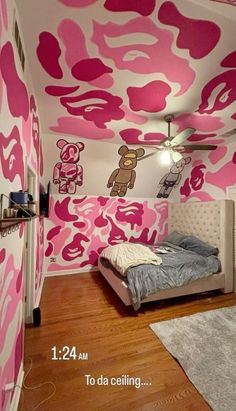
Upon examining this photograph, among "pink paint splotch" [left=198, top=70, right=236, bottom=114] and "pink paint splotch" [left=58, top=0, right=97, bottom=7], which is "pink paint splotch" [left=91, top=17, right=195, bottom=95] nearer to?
"pink paint splotch" [left=58, top=0, right=97, bottom=7]

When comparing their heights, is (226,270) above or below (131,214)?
below

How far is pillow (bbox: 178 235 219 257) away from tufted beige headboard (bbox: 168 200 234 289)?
0.11 metres

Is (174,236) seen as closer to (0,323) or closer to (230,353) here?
(230,353)

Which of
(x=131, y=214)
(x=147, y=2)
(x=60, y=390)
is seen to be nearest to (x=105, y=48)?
(x=147, y=2)

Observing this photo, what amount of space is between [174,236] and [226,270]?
127cm

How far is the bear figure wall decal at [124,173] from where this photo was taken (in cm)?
371

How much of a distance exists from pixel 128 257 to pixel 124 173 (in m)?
1.86

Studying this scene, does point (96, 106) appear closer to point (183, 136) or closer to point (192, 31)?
point (183, 136)

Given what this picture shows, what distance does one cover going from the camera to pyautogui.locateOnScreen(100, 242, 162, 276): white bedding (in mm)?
2751

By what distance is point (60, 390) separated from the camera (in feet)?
5.04

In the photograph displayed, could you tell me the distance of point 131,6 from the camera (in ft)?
4.07

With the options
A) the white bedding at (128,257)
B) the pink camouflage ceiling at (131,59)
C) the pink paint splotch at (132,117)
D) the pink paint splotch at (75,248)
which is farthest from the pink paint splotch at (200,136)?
the pink paint splotch at (75,248)

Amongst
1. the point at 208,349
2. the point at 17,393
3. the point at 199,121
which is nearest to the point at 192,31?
the point at 199,121

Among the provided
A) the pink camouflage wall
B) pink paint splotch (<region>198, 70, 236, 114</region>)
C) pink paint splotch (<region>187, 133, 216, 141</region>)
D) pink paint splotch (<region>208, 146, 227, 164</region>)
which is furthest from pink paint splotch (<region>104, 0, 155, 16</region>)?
pink paint splotch (<region>208, 146, 227, 164</region>)
